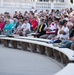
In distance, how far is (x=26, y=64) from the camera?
42.1 feet

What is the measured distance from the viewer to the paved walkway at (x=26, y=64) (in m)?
11.3

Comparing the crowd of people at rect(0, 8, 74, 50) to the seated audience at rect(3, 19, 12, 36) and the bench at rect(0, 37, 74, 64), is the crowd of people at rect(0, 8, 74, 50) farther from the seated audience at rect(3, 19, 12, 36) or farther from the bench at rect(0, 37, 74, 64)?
the bench at rect(0, 37, 74, 64)

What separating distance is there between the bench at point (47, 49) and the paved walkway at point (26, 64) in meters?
0.26

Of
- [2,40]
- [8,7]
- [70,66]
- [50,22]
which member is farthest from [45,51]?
[8,7]

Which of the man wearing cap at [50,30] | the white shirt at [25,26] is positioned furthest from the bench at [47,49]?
the white shirt at [25,26]

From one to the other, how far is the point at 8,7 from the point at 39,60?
25.1 m

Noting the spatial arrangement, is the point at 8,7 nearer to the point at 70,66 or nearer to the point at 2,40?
the point at 2,40

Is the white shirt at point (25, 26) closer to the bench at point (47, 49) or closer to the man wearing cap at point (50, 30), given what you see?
the bench at point (47, 49)

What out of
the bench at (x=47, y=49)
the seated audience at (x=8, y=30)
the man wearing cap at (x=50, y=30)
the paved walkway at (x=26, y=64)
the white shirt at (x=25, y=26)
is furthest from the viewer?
the seated audience at (x=8, y=30)

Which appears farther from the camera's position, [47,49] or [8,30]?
[8,30]

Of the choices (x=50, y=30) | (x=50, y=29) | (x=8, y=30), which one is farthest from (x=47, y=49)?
(x=8, y=30)

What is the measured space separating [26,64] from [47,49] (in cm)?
190

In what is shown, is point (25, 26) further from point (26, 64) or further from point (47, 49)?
point (26, 64)

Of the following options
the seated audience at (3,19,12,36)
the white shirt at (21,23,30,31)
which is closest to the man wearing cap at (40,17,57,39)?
the white shirt at (21,23,30,31)
